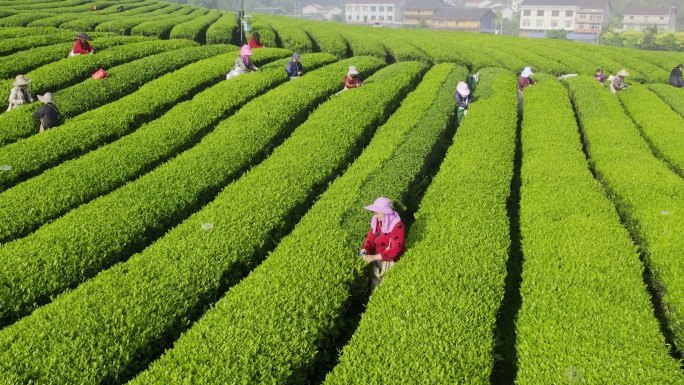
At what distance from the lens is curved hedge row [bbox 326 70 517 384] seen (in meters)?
6.48

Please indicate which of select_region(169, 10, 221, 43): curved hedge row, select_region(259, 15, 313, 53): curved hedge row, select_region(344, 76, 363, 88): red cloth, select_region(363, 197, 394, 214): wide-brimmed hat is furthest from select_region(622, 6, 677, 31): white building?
select_region(363, 197, 394, 214): wide-brimmed hat

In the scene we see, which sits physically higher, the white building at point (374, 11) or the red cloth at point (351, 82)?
Result: the white building at point (374, 11)

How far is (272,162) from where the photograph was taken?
43.9 ft

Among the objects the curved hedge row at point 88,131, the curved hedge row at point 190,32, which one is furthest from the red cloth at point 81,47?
the curved hedge row at point 190,32

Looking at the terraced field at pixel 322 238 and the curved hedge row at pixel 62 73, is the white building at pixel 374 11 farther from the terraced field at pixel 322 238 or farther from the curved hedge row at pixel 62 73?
the terraced field at pixel 322 238

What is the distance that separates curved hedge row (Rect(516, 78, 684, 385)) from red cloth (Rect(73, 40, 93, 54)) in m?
19.1

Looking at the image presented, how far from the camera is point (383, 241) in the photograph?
909cm

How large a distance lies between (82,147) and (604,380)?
13212 mm

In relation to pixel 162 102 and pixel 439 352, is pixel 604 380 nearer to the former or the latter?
pixel 439 352

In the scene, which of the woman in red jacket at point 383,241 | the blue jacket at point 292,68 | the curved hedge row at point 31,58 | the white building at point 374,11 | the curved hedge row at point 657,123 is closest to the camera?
the woman in red jacket at point 383,241

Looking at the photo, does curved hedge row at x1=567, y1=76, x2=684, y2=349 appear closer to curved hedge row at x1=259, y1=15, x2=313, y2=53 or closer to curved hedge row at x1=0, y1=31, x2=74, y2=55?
curved hedge row at x1=259, y1=15, x2=313, y2=53

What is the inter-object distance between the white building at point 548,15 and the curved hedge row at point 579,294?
135m

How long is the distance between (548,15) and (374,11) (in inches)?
2329

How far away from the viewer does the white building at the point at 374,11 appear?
168 m
